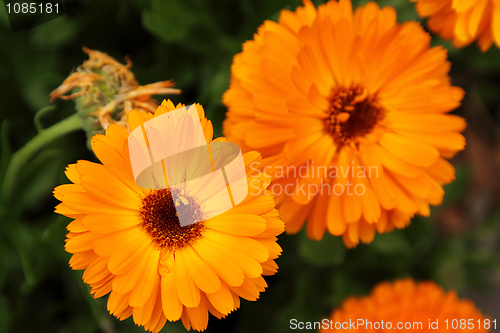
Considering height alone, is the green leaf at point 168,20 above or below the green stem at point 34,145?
above

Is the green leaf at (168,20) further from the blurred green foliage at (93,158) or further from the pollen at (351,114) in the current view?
the pollen at (351,114)

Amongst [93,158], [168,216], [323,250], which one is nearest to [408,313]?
[323,250]

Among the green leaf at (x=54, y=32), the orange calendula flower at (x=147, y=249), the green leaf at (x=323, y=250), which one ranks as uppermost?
the green leaf at (x=54, y=32)

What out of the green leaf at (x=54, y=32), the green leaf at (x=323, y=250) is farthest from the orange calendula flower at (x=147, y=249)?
the green leaf at (x=54, y=32)

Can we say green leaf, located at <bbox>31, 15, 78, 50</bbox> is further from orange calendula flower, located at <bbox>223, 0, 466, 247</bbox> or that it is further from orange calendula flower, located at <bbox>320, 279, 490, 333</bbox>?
orange calendula flower, located at <bbox>320, 279, 490, 333</bbox>

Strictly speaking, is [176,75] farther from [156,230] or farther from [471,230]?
[471,230]

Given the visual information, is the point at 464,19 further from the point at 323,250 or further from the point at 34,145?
the point at 34,145
